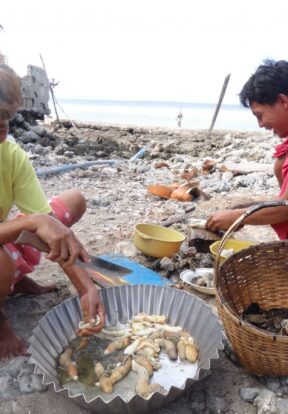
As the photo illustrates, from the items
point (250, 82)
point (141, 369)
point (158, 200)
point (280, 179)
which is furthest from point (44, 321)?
point (158, 200)

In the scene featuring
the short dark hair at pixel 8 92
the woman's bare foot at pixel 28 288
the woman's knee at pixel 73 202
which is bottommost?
the woman's bare foot at pixel 28 288

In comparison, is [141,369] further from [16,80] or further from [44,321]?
[16,80]

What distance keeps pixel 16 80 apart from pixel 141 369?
1.41 m

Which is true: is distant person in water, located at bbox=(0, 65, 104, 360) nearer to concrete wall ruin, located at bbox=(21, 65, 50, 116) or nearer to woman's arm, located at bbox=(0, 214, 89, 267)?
woman's arm, located at bbox=(0, 214, 89, 267)

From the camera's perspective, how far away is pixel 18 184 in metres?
2.25

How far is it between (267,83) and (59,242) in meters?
1.69

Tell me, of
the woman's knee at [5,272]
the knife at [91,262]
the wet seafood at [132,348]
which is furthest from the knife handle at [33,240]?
the wet seafood at [132,348]

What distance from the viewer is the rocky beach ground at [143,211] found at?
5.97ft

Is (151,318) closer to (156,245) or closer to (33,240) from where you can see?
(33,240)

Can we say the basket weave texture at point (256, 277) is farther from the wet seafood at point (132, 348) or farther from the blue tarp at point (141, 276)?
the blue tarp at point (141, 276)

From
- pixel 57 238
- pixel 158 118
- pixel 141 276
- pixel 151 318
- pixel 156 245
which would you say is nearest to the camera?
pixel 57 238

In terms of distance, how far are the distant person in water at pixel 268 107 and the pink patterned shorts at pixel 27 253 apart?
3.13ft

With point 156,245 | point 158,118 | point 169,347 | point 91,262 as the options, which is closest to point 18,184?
point 91,262

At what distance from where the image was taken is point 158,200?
533 centimetres
